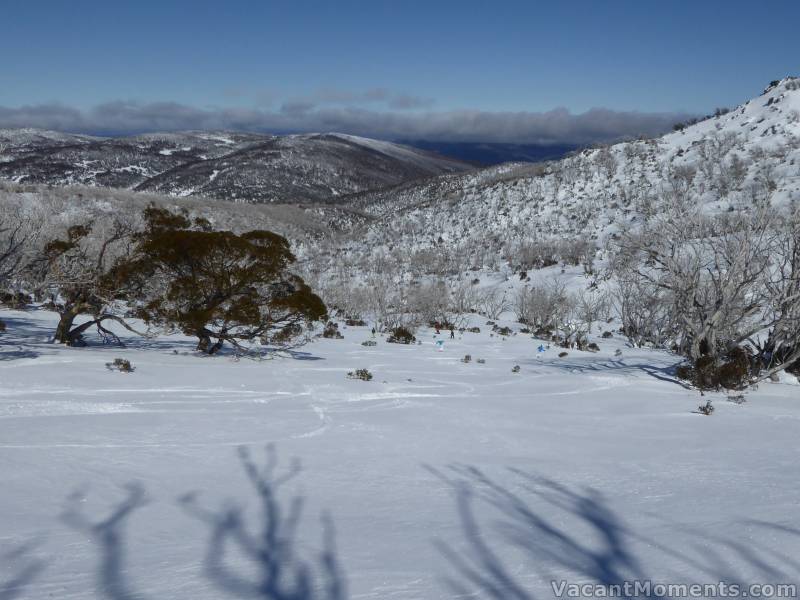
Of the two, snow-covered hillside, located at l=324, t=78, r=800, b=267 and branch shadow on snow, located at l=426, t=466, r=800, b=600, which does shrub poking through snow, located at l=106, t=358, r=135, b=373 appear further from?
snow-covered hillside, located at l=324, t=78, r=800, b=267

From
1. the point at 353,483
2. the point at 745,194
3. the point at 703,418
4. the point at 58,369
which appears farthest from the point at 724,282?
the point at 745,194

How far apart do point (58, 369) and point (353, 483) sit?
7.30m

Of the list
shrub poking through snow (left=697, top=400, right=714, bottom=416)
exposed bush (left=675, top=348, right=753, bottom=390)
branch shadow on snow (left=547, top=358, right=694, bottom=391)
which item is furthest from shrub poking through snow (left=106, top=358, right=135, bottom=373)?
exposed bush (left=675, top=348, right=753, bottom=390)

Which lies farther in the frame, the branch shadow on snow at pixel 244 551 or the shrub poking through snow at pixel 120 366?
the shrub poking through snow at pixel 120 366


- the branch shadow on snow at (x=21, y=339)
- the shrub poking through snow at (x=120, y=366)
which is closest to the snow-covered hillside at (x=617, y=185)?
the branch shadow on snow at (x=21, y=339)

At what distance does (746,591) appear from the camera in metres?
3.09

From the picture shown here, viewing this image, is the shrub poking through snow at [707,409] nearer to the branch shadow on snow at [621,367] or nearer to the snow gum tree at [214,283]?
the branch shadow on snow at [621,367]

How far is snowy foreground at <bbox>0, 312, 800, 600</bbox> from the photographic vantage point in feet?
11.2

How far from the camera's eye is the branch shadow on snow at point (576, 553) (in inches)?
129

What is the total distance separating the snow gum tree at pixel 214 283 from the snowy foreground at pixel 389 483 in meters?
3.10

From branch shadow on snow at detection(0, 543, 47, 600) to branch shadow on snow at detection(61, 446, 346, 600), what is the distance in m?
0.34

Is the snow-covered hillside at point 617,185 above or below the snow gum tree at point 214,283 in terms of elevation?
above

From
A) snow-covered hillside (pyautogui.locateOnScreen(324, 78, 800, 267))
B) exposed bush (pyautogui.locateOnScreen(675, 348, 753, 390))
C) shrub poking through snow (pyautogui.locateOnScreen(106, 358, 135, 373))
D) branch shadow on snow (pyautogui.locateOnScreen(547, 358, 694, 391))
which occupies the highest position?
snow-covered hillside (pyautogui.locateOnScreen(324, 78, 800, 267))

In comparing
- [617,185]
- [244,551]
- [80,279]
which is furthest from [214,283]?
[617,185]
